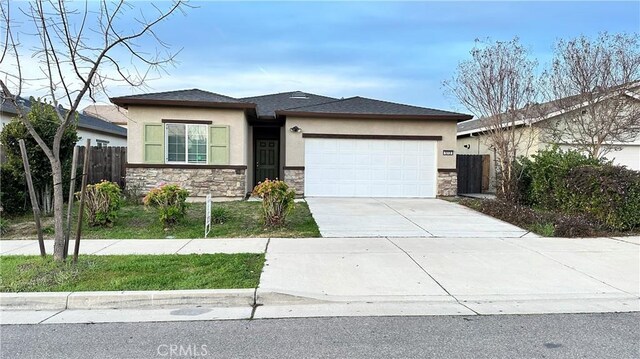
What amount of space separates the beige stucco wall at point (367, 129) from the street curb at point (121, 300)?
10440mm

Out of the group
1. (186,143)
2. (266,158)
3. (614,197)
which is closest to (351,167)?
(266,158)

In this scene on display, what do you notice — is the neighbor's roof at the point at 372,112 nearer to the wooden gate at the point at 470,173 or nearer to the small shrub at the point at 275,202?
the wooden gate at the point at 470,173

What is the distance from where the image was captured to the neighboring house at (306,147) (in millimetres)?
14016

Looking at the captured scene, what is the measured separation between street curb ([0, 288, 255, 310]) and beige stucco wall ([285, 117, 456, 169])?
10.4 meters

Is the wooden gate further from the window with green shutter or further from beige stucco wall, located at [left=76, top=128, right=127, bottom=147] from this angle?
beige stucco wall, located at [left=76, top=128, right=127, bottom=147]

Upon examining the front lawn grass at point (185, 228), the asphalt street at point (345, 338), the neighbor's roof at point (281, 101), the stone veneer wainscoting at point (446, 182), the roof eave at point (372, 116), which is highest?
the neighbor's roof at point (281, 101)

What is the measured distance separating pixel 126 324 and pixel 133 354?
800 millimetres

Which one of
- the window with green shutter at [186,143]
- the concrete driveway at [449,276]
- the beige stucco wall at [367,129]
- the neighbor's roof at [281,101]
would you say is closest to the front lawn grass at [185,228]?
the concrete driveway at [449,276]

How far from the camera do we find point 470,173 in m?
18.8

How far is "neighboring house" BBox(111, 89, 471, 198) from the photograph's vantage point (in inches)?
552

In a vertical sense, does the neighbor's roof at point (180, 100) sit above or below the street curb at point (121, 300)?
above

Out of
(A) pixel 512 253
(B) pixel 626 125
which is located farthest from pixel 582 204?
(B) pixel 626 125

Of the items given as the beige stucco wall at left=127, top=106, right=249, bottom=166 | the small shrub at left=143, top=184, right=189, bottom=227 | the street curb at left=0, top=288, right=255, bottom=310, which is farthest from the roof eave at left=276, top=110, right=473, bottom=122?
the street curb at left=0, top=288, right=255, bottom=310

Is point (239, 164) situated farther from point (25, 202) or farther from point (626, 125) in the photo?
point (626, 125)
